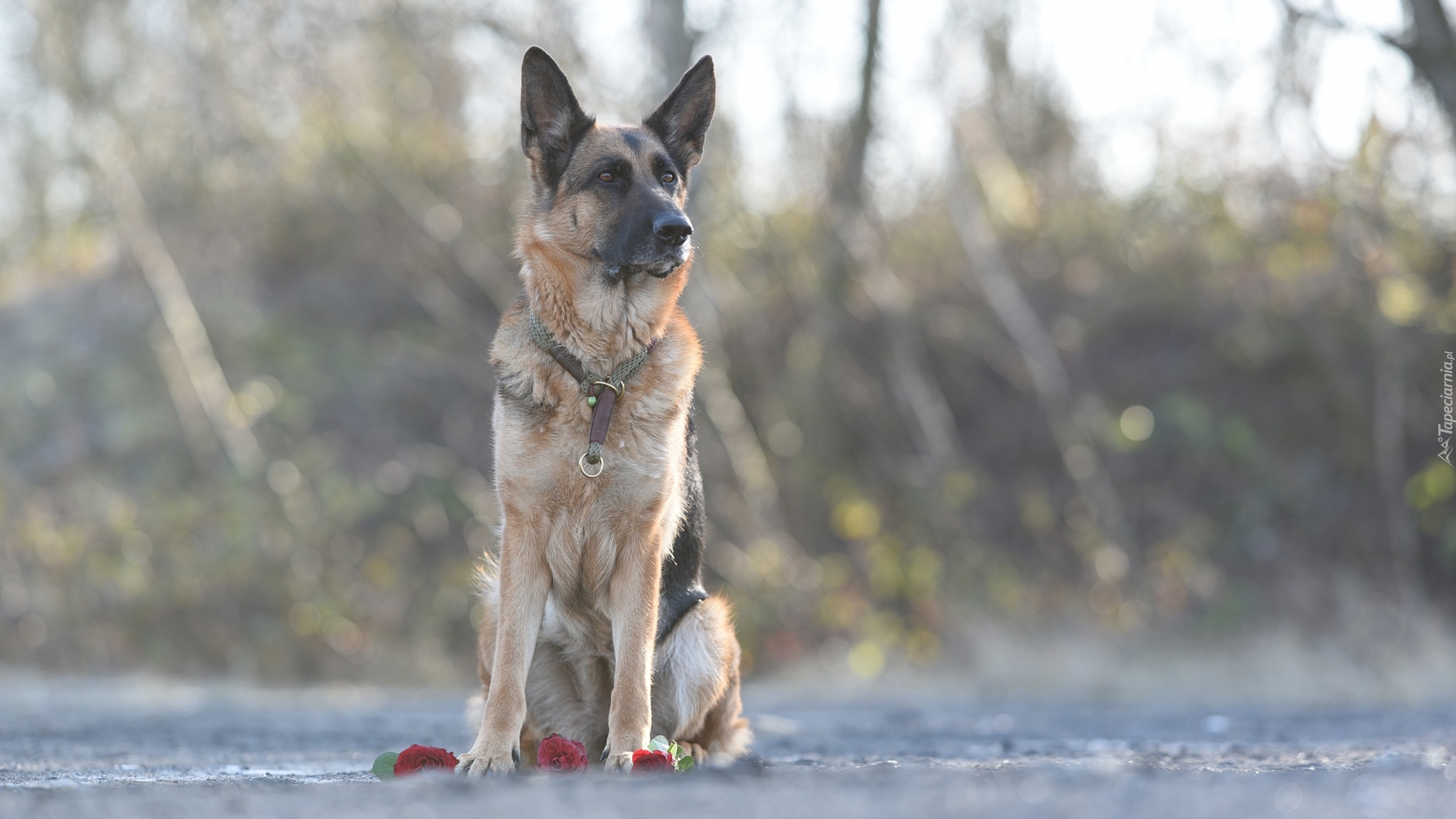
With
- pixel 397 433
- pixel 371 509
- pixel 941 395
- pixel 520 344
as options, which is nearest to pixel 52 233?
pixel 397 433

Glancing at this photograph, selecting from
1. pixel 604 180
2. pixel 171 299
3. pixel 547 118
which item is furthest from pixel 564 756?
pixel 171 299

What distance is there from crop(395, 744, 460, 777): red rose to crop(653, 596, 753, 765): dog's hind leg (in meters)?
0.93

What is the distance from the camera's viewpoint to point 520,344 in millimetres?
4449

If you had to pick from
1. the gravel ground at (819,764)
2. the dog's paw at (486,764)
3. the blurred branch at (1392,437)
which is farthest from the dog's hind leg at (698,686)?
the blurred branch at (1392,437)

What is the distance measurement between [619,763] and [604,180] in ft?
7.24

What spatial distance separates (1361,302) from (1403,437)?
144 cm

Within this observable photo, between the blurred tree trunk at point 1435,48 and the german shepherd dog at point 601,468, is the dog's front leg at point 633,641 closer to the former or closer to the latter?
the german shepherd dog at point 601,468

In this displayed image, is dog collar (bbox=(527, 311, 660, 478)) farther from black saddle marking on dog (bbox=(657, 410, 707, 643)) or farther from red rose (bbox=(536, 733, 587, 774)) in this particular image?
red rose (bbox=(536, 733, 587, 774))

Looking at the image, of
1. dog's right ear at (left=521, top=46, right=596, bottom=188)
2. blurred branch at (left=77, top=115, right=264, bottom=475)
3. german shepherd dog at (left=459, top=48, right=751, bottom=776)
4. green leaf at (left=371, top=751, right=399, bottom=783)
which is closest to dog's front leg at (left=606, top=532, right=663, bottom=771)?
german shepherd dog at (left=459, top=48, right=751, bottom=776)

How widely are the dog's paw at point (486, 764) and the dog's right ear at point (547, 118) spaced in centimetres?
224

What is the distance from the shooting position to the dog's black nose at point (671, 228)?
4391mm

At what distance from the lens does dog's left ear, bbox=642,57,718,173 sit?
198 inches

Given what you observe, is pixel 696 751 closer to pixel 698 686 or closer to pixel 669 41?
pixel 698 686

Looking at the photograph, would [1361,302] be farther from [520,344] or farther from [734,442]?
[520,344]
